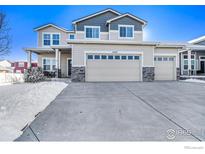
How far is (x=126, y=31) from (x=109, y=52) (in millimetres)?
4541

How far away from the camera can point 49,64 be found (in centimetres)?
1689

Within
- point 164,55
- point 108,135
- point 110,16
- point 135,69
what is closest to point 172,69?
point 164,55

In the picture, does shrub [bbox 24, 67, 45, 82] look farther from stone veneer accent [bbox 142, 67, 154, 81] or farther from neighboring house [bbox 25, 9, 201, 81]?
stone veneer accent [bbox 142, 67, 154, 81]

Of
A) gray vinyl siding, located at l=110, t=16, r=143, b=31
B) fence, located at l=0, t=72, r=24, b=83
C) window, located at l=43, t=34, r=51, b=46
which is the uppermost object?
gray vinyl siding, located at l=110, t=16, r=143, b=31

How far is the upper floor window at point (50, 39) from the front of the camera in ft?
55.8

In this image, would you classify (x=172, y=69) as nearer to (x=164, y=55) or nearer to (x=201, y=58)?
(x=164, y=55)

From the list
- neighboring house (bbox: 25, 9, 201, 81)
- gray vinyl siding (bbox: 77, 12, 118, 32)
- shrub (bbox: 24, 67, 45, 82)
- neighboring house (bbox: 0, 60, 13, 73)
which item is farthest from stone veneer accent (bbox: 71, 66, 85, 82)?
gray vinyl siding (bbox: 77, 12, 118, 32)

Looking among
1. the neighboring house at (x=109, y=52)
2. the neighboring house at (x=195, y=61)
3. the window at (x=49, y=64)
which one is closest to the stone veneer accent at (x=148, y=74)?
the neighboring house at (x=109, y=52)

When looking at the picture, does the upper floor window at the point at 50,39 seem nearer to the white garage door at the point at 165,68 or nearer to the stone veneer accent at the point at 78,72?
the stone veneer accent at the point at 78,72

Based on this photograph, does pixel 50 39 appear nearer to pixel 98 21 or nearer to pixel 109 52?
pixel 98 21

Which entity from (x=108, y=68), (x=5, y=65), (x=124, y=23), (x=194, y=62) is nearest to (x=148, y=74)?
(x=108, y=68)

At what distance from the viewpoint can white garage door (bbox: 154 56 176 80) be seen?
45.0ft

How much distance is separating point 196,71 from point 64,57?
14.6 meters
